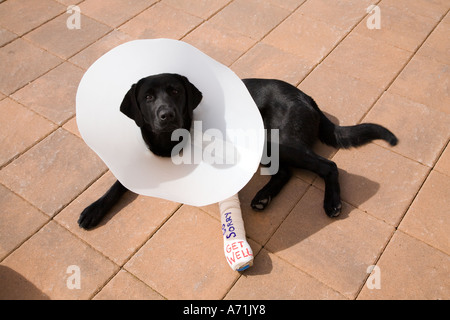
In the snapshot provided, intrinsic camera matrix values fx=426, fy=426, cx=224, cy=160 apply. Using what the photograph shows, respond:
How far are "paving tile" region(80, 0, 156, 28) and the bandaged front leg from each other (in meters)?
2.42

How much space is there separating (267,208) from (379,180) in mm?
779

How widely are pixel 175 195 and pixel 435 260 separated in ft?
4.98

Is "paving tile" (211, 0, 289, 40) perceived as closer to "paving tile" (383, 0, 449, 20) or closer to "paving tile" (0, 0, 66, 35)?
"paving tile" (383, 0, 449, 20)

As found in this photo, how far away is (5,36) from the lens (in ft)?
13.0

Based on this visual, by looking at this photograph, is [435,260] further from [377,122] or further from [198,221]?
[198,221]

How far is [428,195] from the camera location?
8.96 feet

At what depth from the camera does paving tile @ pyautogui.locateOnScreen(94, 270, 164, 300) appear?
7.66ft

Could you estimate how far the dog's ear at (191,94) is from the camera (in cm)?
234

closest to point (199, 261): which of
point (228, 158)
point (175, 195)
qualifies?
point (175, 195)

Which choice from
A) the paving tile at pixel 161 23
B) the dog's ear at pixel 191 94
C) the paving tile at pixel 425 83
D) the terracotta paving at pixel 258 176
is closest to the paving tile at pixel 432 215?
the terracotta paving at pixel 258 176

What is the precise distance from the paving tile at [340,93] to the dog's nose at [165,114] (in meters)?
1.47

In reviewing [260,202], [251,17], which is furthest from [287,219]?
[251,17]
